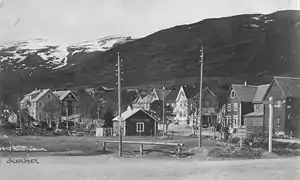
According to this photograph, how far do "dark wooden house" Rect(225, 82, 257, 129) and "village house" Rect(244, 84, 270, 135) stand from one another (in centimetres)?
2

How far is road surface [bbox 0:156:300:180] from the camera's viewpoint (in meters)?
3.02

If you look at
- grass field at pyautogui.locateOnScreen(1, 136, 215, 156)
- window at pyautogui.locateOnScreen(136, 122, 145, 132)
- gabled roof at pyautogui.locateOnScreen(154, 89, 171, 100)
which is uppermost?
gabled roof at pyautogui.locateOnScreen(154, 89, 171, 100)

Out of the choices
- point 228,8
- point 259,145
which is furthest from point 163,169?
point 228,8

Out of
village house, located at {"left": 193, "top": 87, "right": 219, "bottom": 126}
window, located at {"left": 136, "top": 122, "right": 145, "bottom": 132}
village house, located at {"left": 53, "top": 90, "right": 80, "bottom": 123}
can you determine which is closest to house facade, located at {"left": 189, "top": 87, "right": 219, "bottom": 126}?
village house, located at {"left": 193, "top": 87, "right": 219, "bottom": 126}

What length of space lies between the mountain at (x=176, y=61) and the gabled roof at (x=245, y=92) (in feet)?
0.16

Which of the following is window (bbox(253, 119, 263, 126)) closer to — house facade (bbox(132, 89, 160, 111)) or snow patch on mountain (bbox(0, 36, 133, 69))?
house facade (bbox(132, 89, 160, 111))

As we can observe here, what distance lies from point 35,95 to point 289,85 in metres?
1.68

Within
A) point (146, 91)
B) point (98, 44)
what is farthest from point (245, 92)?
point (98, 44)

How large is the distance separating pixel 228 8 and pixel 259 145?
940 mm

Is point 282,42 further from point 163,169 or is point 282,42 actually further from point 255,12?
point 163,169

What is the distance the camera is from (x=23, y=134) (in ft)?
10.2

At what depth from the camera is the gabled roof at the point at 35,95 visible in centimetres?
312

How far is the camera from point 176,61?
3156 millimetres

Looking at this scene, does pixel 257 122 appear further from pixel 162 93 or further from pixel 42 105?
pixel 42 105
